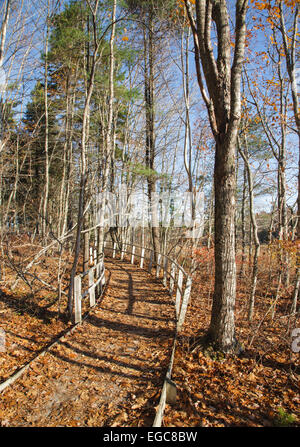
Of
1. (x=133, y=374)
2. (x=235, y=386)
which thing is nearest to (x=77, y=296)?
(x=133, y=374)

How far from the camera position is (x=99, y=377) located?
401 cm

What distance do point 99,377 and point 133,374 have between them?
0.53 metres

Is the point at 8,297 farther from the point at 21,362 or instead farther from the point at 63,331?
the point at 21,362

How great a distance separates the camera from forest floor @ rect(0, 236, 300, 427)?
326cm

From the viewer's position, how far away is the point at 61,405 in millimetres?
3387

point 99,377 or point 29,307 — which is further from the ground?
point 29,307

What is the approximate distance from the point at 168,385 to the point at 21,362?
9.17ft

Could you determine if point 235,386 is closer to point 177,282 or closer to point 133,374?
point 133,374

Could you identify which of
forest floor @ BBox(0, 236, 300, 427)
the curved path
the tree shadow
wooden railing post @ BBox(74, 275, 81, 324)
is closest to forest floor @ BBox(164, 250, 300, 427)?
forest floor @ BBox(0, 236, 300, 427)

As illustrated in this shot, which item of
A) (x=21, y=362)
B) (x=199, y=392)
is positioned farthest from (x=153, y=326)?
(x=21, y=362)

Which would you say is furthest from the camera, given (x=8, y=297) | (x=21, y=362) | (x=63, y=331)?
(x=8, y=297)

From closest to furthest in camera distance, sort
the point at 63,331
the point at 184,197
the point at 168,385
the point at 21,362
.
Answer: the point at 168,385, the point at 21,362, the point at 63,331, the point at 184,197

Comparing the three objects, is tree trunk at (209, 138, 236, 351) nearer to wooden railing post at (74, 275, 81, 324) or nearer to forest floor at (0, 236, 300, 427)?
forest floor at (0, 236, 300, 427)

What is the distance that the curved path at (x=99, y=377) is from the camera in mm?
3191
